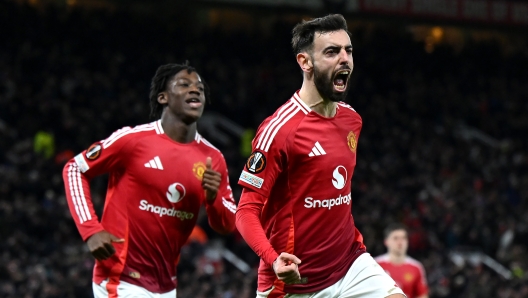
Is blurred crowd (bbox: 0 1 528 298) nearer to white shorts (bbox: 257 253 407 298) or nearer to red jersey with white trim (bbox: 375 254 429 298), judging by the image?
red jersey with white trim (bbox: 375 254 429 298)

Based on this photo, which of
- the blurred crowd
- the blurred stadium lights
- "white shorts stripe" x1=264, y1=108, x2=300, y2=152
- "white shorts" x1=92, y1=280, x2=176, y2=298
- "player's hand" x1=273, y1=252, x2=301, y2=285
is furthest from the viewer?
the blurred stadium lights

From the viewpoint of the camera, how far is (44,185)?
15680 mm

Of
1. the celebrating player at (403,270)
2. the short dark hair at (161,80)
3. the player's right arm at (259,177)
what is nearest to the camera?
the player's right arm at (259,177)

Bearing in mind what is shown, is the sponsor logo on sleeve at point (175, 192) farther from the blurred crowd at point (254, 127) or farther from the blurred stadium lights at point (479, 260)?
the blurred stadium lights at point (479, 260)

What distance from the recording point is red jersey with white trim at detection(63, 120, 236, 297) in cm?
604

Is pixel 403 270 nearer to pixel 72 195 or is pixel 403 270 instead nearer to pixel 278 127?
pixel 72 195

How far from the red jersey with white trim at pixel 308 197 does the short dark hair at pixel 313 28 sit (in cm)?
32

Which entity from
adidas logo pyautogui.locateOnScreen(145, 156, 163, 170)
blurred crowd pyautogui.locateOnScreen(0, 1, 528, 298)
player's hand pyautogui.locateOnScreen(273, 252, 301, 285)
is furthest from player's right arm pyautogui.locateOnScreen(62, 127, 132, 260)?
blurred crowd pyautogui.locateOnScreen(0, 1, 528, 298)

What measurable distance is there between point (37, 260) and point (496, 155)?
14.1 meters

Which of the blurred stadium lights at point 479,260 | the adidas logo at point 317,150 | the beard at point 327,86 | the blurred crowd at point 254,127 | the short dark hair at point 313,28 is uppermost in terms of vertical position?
the short dark hair at point 313,28

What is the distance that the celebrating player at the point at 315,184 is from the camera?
16.2ft

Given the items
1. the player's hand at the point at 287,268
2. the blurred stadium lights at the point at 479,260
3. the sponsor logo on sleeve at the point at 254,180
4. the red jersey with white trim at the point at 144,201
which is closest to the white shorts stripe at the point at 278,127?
the sponsor logo on sleeve at the point at 254,180

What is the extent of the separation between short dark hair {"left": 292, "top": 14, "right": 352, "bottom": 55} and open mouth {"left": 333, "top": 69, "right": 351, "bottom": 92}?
24 centimetres

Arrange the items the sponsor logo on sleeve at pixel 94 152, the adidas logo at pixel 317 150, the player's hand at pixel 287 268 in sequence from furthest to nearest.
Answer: the sponsor logo on sleeve at pixel 94 152
the adidas logo at pixel 317 150
the player's hand at pixel 287 268
